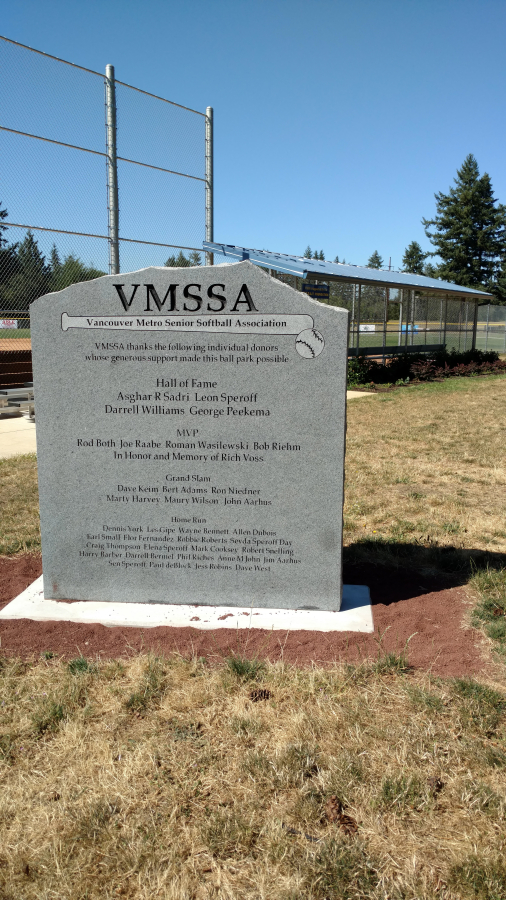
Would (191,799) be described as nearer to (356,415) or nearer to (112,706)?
(112,706)

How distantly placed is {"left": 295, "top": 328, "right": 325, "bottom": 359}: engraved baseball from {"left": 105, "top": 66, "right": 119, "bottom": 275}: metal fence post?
21.8 ft

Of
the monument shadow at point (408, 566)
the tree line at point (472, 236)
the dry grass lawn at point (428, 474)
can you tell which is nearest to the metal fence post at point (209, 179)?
the dry grass lawn at point (428, 474)

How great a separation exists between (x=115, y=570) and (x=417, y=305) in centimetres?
2100

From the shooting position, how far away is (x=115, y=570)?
368cm

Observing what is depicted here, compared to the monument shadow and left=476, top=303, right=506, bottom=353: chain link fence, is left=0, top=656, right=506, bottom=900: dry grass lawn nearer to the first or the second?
the monument shadow

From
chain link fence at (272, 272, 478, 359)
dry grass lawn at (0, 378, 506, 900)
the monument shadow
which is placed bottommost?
dry grass lawn at (0, 378, 506, 900)

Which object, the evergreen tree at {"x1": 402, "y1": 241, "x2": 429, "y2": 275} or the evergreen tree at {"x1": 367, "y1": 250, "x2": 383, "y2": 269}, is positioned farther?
the evergreen tree at {"x1": 367, "y1": 250, "x2": 383, "y2": 269}

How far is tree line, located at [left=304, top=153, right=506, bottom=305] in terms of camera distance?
5291 centimetres

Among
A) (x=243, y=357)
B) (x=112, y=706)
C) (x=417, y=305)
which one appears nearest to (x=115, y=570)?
(x=112, y=706)

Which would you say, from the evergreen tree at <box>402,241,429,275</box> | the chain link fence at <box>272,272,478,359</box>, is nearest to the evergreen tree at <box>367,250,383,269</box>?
the evergreen tree at <box>402,241,429,275</box>

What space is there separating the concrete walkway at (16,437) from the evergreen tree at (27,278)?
1739mm

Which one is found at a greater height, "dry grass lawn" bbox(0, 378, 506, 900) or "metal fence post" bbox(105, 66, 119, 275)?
"metal fence post" bbox(105, 66, 119, 275)

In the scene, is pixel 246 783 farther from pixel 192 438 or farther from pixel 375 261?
pixel 375 261

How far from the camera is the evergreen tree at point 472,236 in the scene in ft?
174
